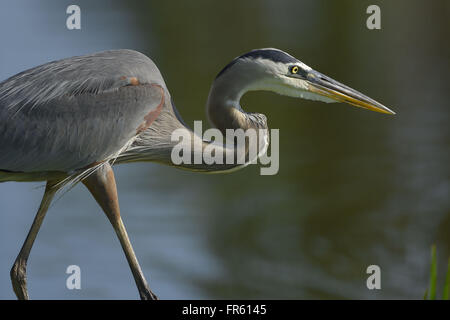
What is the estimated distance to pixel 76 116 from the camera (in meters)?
3.44

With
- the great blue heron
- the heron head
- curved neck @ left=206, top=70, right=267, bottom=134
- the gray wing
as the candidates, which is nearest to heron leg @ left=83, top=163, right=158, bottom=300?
the great blue heron

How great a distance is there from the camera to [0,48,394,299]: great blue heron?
3412 millimetres

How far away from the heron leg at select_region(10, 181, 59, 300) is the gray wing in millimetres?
193

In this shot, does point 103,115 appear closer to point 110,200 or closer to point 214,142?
point 110,200

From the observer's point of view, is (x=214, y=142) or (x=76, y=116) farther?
(x=214, y=142)

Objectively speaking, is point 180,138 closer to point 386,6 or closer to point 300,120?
point 300,120

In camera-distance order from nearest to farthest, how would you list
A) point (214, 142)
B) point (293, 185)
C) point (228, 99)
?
point (228, 99) < point (214, 142) < point (293, 185)

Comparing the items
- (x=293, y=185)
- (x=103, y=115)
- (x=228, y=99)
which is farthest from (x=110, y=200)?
(x=293, y=185)

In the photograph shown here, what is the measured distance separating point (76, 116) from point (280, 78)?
91 centimetres

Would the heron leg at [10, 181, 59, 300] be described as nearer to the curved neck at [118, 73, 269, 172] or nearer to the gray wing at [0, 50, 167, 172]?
the gray wing at [0, 50, 167, 172]

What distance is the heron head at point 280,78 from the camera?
3.51 m

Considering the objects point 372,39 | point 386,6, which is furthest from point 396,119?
point 386,6

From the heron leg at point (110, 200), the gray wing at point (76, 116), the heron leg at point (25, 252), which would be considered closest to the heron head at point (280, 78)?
the gray wing at point (76, 116)

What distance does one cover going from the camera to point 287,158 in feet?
22.3
